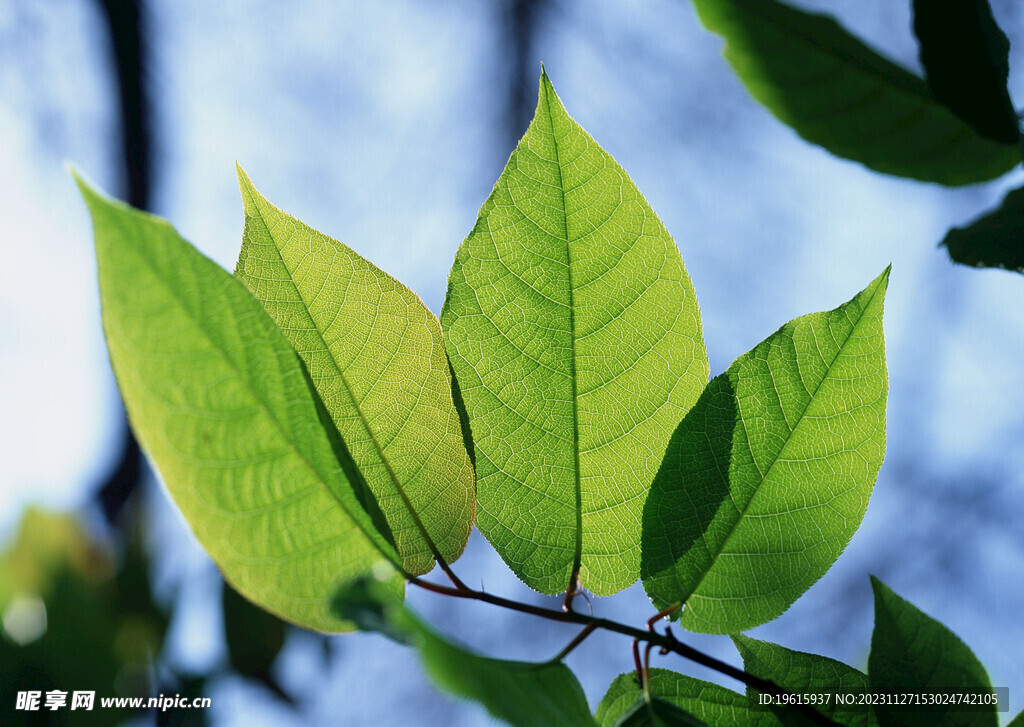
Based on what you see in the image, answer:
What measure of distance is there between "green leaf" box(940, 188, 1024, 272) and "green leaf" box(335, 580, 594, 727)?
0.28 metres

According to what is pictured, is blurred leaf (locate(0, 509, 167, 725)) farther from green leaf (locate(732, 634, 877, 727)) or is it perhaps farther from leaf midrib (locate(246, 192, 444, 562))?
green leaf (locate(732, 634, 877, 727))

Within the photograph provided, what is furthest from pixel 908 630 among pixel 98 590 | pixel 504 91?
pixel 504 91

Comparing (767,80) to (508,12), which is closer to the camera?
(767,80)

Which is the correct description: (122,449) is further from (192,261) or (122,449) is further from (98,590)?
(192,261)

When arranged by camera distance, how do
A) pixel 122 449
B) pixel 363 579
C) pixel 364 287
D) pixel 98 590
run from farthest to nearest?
pixel 122 449 → pixel 98 590 → pixel 364 287 → pixel 363 579

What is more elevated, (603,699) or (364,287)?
(364,287)

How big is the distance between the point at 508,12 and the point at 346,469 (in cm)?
299

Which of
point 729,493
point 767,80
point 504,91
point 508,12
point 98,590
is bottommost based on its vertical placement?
point 98,590

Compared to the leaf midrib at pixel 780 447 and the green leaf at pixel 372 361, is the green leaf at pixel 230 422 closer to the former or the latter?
the green leaf at pixel 372 361

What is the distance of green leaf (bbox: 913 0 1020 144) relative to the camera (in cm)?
32

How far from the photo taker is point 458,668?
0.21m

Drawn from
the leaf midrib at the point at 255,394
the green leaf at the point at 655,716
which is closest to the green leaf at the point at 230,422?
the leaf midrib at the point at 255,394

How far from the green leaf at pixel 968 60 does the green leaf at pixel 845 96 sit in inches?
0.8

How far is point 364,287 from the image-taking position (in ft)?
1.07
